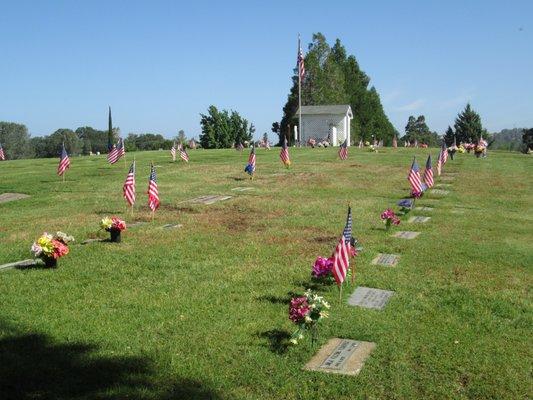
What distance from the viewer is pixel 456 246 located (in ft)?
35.2

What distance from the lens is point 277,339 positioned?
20.1 feet

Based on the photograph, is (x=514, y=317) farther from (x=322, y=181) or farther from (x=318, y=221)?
(x=322, y=181)

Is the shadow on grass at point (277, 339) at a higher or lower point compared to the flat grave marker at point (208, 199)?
lower

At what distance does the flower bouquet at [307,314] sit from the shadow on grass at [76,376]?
1.37 m

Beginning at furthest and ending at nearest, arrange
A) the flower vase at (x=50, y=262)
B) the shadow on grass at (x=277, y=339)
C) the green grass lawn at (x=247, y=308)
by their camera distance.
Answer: the flower vase at (x=50, y=262) < the shadow on grass at (x=277, y=339) < the green grass lawn at (x=247, y=308)

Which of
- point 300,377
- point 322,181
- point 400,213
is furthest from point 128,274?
point 322,181

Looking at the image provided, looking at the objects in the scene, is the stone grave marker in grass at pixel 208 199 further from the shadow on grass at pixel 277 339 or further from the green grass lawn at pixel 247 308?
the shadow on grass at pixel 277 339

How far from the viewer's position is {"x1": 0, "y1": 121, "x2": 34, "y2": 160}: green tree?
10550cm

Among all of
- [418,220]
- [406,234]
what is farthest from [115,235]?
[418,220]

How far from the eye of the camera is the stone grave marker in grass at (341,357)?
5473 mm

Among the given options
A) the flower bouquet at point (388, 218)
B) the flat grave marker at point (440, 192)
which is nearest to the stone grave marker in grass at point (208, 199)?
the flower bouquet at point (388, 218)

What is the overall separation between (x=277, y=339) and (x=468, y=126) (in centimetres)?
8585

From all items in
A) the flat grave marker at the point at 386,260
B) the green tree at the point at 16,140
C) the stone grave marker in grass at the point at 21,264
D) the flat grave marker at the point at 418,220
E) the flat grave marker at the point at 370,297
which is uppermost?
the green tree at the point at 16,140

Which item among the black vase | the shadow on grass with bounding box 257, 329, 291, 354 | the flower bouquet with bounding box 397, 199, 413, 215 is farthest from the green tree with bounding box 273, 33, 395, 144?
the shadow on grass with bounding box 257, 329, 291, 354
